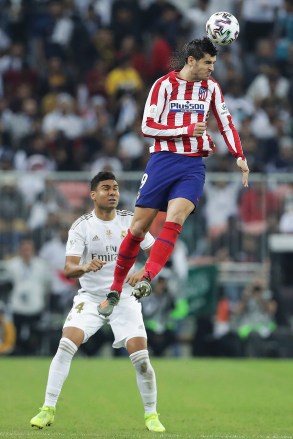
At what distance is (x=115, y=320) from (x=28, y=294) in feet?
→ 33.6

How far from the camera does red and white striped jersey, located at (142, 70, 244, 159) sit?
11.2 meters

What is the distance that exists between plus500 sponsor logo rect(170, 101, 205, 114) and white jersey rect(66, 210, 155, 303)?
1.20 meters

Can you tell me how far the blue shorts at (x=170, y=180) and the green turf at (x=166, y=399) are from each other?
206 cm

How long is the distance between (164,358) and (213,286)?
1.51m

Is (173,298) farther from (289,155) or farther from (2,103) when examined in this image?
(2,103)

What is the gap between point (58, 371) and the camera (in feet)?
36.4

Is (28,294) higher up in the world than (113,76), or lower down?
lower down

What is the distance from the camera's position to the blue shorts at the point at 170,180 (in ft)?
36.8

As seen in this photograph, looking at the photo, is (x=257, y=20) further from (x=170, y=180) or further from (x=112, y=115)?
(x=170, y=180)

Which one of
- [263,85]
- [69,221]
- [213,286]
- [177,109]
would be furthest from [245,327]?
[177,109]

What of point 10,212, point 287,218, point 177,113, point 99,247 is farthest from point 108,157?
point 177,113

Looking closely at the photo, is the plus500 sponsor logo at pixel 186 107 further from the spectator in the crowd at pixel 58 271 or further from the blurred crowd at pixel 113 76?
the blurred crowd at pixel 113 76

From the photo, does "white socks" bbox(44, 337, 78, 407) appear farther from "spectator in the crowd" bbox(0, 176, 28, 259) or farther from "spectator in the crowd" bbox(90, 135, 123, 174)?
"spectator in the crowd" bbox(90, 135, 123, 174)

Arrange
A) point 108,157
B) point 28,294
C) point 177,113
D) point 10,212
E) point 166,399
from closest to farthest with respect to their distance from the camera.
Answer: point 177,113, point 166,399, point 28,294, point 10,212, point 108,157
